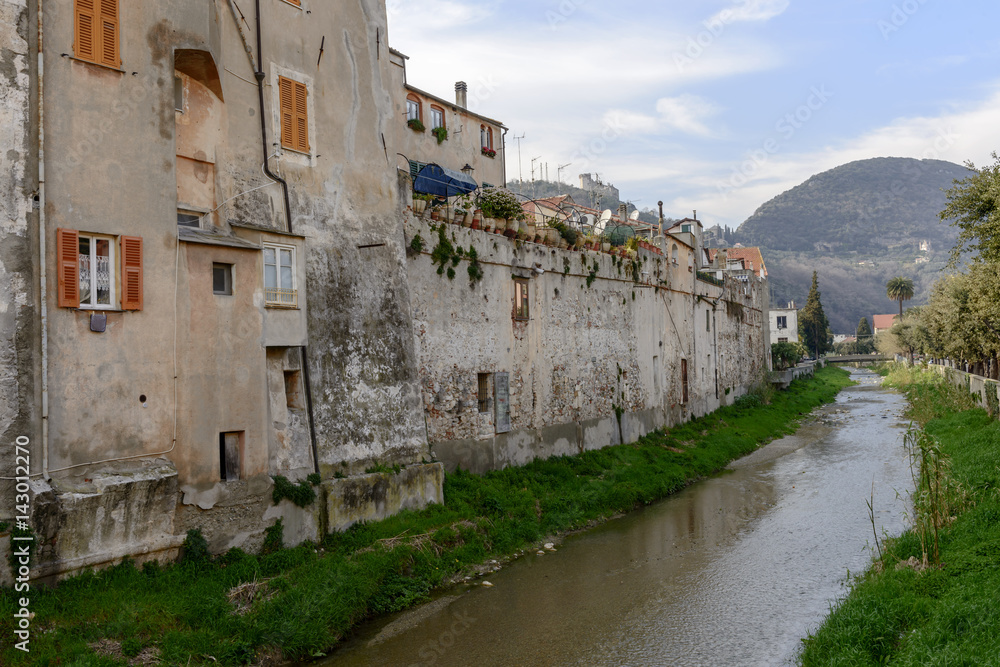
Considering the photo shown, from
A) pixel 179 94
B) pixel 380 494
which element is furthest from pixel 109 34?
pixel 380 494

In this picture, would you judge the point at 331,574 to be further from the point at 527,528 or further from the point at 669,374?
the point at 669,374

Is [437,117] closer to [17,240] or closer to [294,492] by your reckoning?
[294,492]

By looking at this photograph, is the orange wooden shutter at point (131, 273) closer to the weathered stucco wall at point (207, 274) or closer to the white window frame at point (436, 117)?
the weathered stucco wall at point (207, 274)

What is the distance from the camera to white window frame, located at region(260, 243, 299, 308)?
43.3 feet

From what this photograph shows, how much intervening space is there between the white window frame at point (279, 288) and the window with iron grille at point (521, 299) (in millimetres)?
8354

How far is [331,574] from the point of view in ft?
40.0

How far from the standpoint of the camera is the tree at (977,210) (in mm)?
17562

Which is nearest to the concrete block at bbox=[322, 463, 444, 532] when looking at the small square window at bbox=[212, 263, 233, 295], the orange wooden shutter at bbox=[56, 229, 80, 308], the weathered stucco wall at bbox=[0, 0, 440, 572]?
the weathered stucco wall at bbox=[0, 0, 440, 572]

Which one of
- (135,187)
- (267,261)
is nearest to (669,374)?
(267,261)

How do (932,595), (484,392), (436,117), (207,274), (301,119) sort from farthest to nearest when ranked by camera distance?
(436,117), (484,392), (301,119), (207,274), (932,595)

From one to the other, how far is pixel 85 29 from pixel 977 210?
19538 mm

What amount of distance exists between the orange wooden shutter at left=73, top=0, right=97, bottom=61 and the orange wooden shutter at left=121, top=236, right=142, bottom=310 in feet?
8.53

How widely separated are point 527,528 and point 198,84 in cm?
1115

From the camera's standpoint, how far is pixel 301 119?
14531 mm
